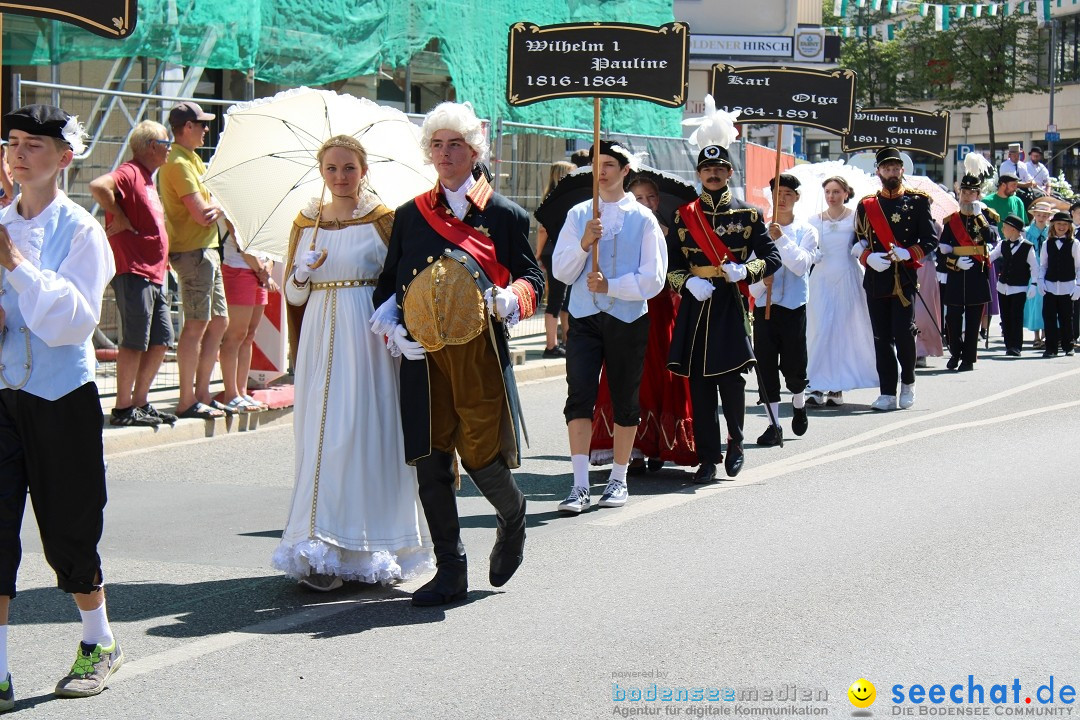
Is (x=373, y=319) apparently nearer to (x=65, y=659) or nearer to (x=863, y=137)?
(x=65, y=659)

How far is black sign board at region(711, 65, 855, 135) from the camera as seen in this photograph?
12.8 meters

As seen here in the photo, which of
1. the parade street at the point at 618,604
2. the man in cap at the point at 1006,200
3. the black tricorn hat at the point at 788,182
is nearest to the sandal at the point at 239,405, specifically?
the parade street at the point at 618,604

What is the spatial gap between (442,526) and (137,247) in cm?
450

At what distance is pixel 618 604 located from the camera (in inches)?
238

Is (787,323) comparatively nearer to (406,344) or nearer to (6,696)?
(406,344)

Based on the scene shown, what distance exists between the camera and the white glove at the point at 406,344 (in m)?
6.06

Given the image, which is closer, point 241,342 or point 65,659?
point 65,659

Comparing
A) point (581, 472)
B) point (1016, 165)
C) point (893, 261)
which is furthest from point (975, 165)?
point (1016, 165)

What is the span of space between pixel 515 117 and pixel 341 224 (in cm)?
1249

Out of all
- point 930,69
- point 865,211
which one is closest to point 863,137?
point 865,211

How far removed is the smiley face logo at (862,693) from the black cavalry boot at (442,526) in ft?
5.80

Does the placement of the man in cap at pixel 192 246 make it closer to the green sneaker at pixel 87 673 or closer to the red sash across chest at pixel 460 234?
the red sash across chest at pixel 460 234

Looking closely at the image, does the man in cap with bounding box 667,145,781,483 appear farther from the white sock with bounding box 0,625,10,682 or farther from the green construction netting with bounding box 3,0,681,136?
the green construction netting with bounding box 3,0,681,136

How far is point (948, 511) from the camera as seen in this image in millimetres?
7965
